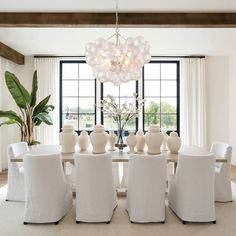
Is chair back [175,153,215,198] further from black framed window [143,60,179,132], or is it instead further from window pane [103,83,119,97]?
window pane [103,83,119,97]

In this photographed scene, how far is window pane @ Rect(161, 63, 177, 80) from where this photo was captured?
7711mm

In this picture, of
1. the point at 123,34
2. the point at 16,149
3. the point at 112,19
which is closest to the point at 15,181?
the point at 16,149

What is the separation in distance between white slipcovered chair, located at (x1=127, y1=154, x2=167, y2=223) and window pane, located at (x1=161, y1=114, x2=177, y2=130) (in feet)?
14.4

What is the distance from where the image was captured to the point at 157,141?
391 cm

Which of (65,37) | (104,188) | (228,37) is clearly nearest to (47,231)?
(104,188)

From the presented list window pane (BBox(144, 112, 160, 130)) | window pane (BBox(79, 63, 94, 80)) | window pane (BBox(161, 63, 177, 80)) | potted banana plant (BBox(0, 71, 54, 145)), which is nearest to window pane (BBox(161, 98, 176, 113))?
window pane (BBox(144, 112, 160, 130))

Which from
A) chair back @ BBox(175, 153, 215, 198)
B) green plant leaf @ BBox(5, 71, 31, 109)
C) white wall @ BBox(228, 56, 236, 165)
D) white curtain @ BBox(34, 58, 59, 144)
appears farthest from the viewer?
white curtain @ BBox(34, 58, 59, 144)

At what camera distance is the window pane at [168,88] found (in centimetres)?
770

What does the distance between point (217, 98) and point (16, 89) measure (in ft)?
16.1

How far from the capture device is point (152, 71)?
7.69m

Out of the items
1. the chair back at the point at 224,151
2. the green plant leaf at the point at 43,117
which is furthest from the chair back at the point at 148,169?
the green plant leaf at the point at 43,117

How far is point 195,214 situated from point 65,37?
4037mm

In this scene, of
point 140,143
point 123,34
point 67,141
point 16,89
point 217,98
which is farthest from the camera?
point 217,98

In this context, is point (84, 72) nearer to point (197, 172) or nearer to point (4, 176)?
point (4, 176)
